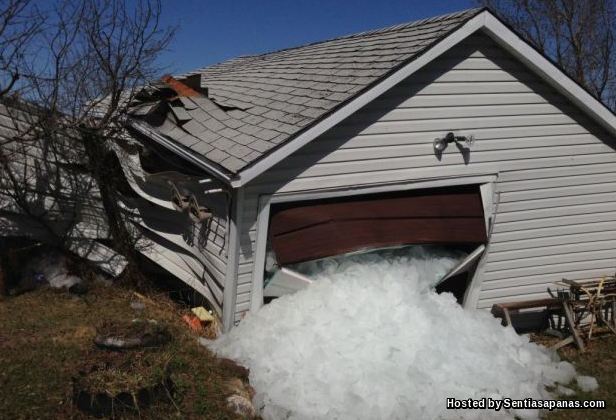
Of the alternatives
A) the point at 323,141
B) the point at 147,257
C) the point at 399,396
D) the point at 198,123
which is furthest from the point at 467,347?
the point at 147,257

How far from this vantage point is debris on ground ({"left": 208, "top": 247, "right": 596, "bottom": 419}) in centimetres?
596

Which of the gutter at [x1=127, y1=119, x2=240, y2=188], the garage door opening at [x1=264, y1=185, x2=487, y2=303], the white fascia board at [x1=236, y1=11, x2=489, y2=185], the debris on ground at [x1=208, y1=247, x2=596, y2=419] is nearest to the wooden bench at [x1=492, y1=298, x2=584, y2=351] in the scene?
the debris on ground at [x1=208, y1=247, x2=596, y2=419]

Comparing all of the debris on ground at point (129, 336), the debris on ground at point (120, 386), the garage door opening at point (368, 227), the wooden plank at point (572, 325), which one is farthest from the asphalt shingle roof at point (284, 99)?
the wooden plank at point (572, 325)

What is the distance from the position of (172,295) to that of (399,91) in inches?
192

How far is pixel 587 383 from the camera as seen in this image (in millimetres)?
7203

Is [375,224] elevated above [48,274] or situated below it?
above

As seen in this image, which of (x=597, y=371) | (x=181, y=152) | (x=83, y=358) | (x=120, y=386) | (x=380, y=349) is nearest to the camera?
(x=120, y=386)

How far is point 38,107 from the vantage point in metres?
8.04

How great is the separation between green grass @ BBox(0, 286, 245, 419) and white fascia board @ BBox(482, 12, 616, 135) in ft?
17.6

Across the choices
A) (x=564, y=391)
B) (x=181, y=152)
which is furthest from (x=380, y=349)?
(x=181, y=152)

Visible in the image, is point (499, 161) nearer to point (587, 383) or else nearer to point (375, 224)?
point (375, 224)

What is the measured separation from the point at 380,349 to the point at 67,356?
3.50 metres

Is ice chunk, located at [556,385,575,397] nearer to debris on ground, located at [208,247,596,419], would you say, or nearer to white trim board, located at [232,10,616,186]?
debris on ground, located at [208,247,596,419]

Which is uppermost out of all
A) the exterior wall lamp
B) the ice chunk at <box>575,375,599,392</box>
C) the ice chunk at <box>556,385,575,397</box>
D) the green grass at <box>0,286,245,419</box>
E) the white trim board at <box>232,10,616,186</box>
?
the white trim board at <box>232,10,616,186</box>
